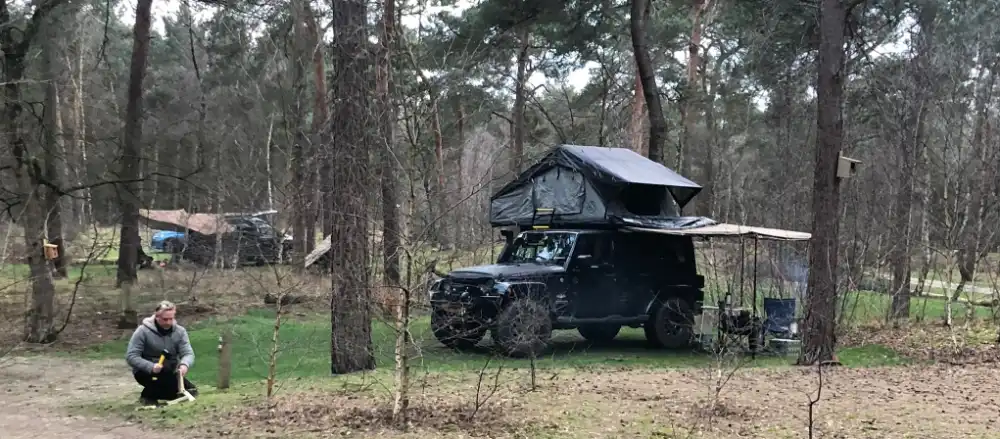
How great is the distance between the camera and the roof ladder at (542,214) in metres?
13.4

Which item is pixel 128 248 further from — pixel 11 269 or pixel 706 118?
pixel 706 118

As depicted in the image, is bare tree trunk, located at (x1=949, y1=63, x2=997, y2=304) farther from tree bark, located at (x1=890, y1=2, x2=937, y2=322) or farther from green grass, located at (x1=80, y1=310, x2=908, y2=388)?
green grass, located at (x1=80, y1=310, x2=908, y2=388)

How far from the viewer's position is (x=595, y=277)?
484 inches

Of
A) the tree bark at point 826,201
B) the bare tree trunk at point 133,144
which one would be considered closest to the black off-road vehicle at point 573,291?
the tree bark at point 826,201

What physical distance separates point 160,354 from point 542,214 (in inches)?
286

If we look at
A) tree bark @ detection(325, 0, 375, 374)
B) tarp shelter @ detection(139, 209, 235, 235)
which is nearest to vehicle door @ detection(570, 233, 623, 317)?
tree bark @ detection(325, 0, 375, 374)

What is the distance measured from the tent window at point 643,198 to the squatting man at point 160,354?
770cm

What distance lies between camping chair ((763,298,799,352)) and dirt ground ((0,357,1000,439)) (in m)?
2.74

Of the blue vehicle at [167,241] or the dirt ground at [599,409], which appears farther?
the blue vehicle at [167,241]

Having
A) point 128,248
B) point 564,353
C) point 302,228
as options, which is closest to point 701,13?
point 302,228

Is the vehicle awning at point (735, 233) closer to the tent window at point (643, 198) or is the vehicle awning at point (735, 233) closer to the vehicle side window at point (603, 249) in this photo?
the vehicle side window at point (603, 249)

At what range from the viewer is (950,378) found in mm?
9648

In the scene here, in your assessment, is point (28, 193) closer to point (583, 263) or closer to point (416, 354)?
point (416, 354)

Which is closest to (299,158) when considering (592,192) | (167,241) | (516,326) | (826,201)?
(592,192)
